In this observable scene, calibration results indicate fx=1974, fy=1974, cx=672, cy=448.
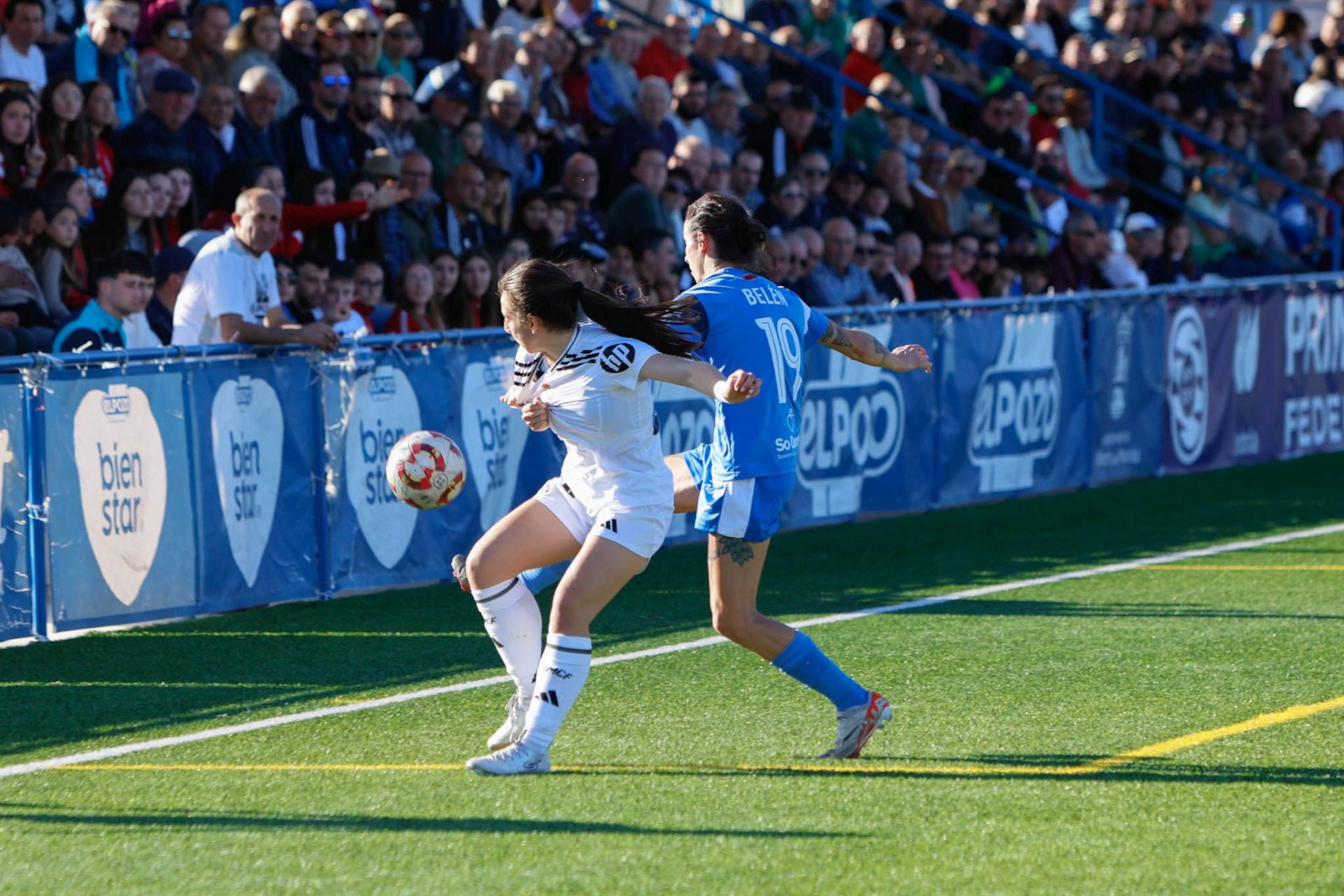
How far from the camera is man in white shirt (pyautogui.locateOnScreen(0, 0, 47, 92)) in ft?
42.4

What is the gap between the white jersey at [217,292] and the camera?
11.1 metres

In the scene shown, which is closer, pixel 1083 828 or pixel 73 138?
pixel 1083 828

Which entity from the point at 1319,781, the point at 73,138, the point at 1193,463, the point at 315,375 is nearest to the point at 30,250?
the point at 73,138

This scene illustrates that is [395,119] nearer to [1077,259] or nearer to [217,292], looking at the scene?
[217,292]

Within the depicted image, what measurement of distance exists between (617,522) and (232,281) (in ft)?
16.5

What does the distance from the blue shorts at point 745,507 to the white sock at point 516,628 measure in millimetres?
694

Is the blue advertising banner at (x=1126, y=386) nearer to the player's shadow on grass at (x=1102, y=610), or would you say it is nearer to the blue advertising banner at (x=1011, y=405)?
the blue advertising banner at (x=1011, y=405)

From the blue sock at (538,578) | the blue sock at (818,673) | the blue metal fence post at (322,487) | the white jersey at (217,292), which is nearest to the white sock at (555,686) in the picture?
the blue sock at (538,578)

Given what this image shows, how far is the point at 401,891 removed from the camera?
535cm

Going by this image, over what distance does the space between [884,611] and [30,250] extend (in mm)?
5448

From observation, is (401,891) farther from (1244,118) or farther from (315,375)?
(1244,118)

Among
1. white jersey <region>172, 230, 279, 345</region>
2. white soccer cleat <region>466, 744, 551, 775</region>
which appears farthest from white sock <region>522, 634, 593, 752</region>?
white jersey <region>172, 230, 279, 345</region>

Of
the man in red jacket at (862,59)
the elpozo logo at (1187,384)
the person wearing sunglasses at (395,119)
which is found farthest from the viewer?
the man in red jacket at (862,59)

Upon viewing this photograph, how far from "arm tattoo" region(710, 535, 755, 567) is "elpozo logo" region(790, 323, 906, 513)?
646 centimetres
